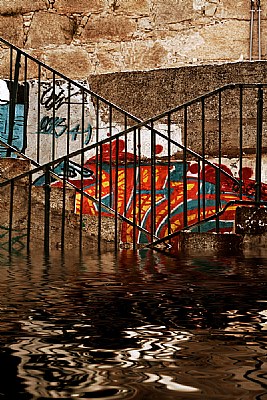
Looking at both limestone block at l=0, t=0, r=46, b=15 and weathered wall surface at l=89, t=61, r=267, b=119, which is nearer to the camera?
weathered wall surface at l=89, t=61, r=267, b=119

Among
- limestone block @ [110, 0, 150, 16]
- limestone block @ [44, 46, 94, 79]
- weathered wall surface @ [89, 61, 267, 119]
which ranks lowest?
weathered wall surface @ [89, 61, 267, 119]

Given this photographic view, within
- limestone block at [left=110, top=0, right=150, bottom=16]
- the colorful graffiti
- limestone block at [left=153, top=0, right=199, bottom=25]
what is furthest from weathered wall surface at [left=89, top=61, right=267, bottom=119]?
limestone block at [left=110, top=0, right=150, bottom=16]

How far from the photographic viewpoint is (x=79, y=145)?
10523 mm

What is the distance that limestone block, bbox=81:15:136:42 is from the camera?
12984mm

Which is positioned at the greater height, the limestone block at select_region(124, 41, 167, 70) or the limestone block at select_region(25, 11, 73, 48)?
the limestone block at select_region(25, 11, 73, 48)

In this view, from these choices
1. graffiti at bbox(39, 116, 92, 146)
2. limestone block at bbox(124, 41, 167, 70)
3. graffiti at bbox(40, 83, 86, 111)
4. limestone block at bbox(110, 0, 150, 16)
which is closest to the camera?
graffiti at bbox(39, 116, 92, 146)

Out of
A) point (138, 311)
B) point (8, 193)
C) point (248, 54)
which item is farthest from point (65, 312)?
point (248, 54)

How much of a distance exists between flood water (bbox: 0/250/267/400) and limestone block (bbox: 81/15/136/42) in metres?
10.0

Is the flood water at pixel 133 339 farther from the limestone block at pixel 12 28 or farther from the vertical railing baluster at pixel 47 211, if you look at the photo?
the limestone block at pixel 12 28

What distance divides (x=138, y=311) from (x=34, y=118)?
8631 mm

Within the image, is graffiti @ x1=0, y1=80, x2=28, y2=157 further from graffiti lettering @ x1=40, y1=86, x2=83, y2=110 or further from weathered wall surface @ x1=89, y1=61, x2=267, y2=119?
weathered wall surface @ x1=89, y1=61, x2=267, y2=119

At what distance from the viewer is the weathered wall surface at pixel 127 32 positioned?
12.3 m

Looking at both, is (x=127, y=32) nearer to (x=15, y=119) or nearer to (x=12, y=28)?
(x=12, y=28)

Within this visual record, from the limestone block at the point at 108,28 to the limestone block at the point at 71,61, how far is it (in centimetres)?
29
